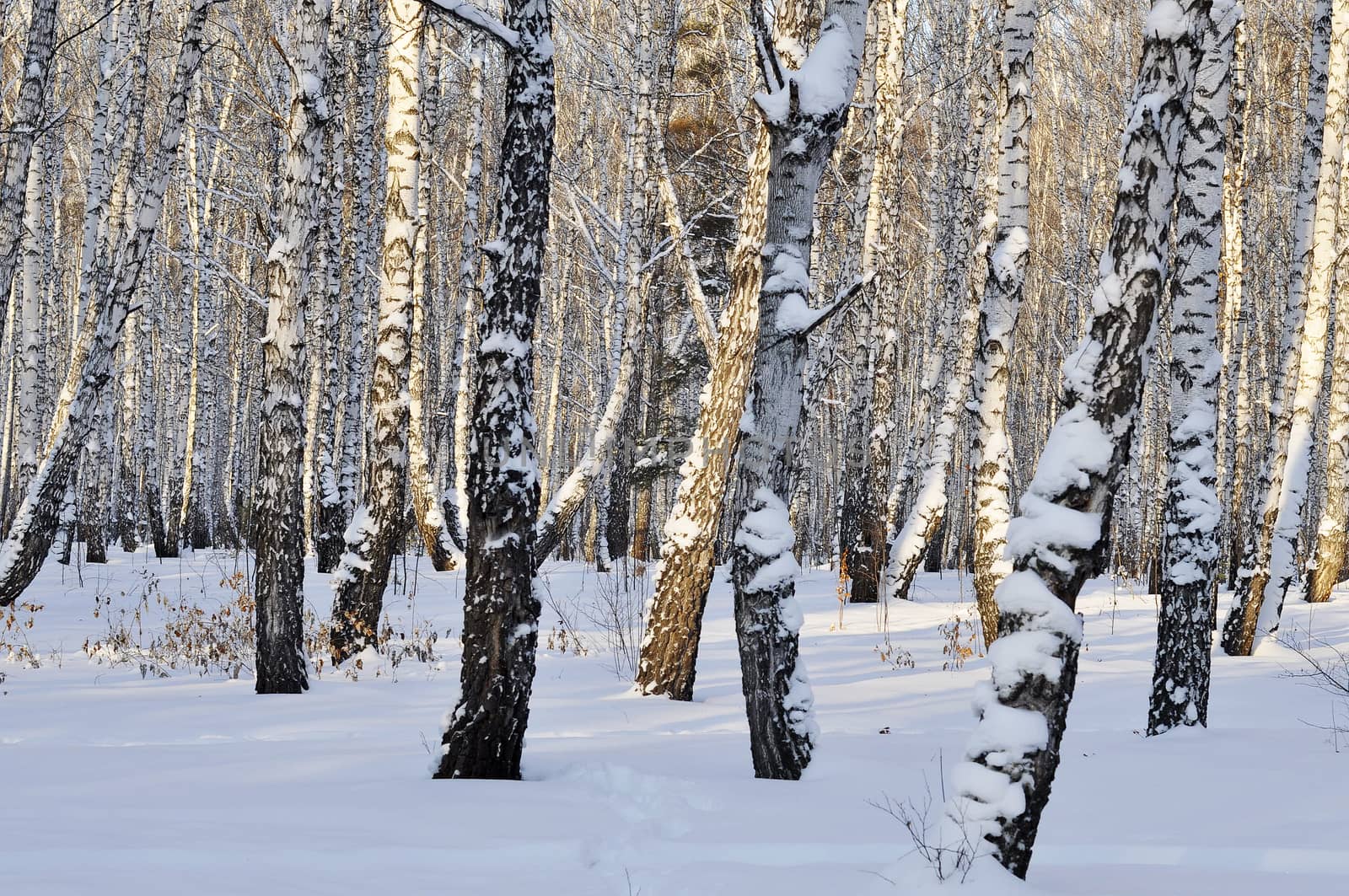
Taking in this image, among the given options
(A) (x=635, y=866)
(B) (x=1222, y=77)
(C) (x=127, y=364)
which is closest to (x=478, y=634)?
(A) (x=635, y=866)

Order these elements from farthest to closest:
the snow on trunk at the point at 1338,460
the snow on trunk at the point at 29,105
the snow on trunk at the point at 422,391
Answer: the snow on trunk at the point at 1338,460
the snow on trunk at the point at 422,391
the snow on trunk at the point at 29,105

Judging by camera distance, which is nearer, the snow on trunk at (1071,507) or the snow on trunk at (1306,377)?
the snow on trunk at (1071,507)

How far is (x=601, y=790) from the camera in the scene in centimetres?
445

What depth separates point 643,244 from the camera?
14.7 metres

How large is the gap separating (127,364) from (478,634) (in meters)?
15.9

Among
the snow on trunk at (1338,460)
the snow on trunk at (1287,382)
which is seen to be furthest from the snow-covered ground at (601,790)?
the snow on trunk at (1338,460)

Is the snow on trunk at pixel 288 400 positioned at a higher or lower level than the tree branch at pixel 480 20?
lower

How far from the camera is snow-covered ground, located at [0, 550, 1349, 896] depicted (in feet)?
10.9

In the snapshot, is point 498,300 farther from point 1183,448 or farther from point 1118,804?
point 1183,448

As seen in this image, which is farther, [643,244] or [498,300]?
[643,244]

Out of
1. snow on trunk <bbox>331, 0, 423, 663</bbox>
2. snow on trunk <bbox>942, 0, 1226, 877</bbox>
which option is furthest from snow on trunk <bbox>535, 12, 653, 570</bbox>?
snow on trunk <bbox>942, 0, 1226, 877</bbox>

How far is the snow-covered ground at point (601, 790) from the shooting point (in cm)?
331

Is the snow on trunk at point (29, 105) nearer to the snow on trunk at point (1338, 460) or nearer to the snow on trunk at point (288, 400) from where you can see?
the snow on trunk at point (288, 400)

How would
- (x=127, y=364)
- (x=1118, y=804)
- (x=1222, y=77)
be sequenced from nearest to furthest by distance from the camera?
(x=1118, y=804) → (x=1222, y=77) → (x=127, y=364)
